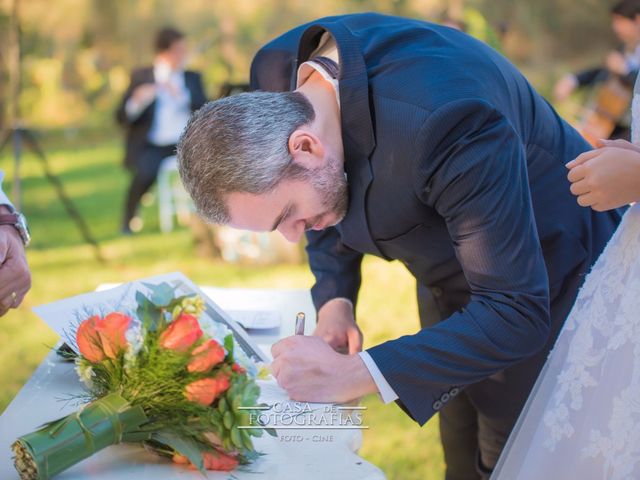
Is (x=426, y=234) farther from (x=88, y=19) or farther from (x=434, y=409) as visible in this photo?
(x=88, y=19)

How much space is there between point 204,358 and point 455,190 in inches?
21.6

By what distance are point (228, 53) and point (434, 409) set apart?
9.02m

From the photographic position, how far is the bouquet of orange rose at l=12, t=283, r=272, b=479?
1.47 metres

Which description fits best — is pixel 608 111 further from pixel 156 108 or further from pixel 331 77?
pixel 331 77

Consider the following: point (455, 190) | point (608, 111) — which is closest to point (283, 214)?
point (455, 190)

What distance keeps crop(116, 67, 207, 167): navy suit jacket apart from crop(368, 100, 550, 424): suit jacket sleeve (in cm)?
615

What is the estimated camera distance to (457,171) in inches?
63.3

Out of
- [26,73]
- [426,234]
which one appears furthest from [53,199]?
[426,234]

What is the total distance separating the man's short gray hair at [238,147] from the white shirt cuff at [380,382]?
0.38 meters

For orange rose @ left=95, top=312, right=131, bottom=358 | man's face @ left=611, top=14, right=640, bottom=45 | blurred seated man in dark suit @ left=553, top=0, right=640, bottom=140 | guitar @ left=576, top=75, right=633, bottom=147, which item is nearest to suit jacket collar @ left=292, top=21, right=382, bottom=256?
orange rose @ left=95, top=312, right=131, bottom=358

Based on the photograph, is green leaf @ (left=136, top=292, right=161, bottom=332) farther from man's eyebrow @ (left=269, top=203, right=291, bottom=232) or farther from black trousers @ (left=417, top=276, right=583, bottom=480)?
black trousers @ (left=417, top=276, right=583, bottom=480)

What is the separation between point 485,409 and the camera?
225cm

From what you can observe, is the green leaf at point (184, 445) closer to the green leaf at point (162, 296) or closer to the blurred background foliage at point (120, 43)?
the green leaf at point (162, 296)

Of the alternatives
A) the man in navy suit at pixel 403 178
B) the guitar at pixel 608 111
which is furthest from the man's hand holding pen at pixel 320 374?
the guitar at pixel 608 111
